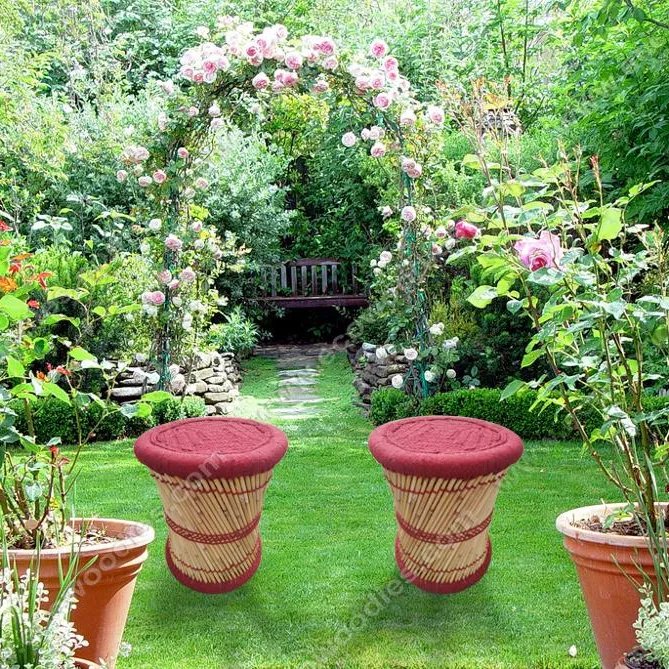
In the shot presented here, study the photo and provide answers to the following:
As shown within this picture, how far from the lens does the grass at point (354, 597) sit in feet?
10.4

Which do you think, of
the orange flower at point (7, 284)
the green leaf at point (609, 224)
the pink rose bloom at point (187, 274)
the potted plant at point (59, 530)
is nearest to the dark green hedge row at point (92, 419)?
the pink rose bloom at point (187, 274)

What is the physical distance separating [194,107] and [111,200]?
176 inches

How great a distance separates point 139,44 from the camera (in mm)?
15398

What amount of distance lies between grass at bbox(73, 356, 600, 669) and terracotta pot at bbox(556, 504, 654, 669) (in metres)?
0.42

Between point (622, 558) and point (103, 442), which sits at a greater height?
point (622, 558)

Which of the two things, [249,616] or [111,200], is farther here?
[111,200]

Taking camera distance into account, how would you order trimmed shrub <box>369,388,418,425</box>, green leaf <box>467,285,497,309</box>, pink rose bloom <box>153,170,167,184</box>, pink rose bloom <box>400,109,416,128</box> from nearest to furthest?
1. green leaf <box>467,285,497,309</box>
2. pink rose bloom <box>400,109,416,128</box>
3. pink rose bloom <box>153,170,167,184</box>
4. trimmed shrub <box>369,388,418,425</box>

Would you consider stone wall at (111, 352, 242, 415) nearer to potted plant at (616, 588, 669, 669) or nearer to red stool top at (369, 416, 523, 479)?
red stool top at (369, 416, 523, 479)

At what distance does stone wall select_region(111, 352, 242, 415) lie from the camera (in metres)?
7.00

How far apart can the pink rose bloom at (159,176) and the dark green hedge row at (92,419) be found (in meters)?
1.60

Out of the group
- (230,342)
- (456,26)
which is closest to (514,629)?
(230,342)

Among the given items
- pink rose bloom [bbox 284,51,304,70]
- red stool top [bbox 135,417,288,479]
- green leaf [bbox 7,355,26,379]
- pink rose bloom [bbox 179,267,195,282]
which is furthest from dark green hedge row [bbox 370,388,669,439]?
green leaf [bbox 7,355,26,379]

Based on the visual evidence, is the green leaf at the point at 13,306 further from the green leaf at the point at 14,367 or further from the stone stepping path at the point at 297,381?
the stone stepping path at the point at 297,381

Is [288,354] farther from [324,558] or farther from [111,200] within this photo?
[324,558]
